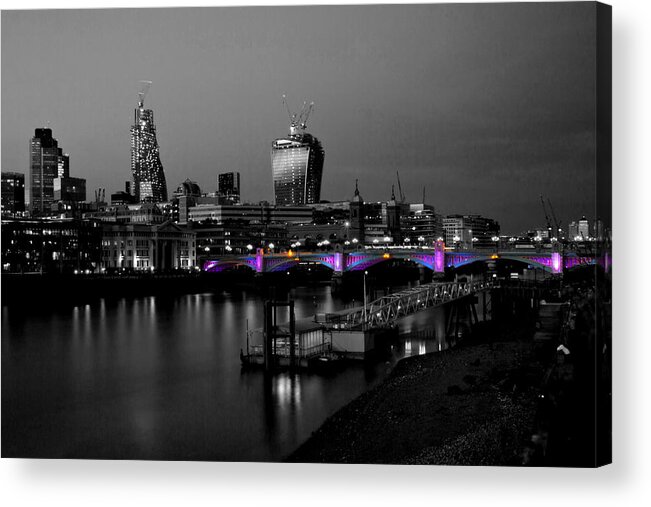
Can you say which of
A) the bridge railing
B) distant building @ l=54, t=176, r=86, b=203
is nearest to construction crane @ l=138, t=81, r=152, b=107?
distant building @ l=54, t=176, r=86, b=203

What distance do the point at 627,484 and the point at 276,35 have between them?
16.5 feet

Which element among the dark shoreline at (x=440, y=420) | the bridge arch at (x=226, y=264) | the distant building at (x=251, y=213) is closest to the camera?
the dark shoreline at (x=440, y=420)

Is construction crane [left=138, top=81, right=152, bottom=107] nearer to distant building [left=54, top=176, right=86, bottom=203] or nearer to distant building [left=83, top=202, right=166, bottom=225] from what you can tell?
distant building [left=54, top=176, right=86, bottom=203]

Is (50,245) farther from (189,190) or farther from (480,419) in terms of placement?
(189,190)

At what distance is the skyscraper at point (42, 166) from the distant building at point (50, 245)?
49cm

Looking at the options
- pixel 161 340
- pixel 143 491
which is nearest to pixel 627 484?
pixel 143 491

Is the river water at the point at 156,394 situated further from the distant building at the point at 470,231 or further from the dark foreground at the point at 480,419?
the distant building at the point at 470,231

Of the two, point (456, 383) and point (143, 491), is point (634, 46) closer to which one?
point (456, 383)

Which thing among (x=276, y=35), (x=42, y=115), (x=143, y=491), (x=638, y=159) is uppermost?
(x=276, y=35)

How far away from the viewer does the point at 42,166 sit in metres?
9.05

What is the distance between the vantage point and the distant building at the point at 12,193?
8.06 m

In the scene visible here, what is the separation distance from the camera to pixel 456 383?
30.8 feet

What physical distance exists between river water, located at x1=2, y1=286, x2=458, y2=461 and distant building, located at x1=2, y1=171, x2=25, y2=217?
1394 millimetres

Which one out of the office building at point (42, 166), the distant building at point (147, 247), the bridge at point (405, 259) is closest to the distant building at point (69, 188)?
the office building at point (42, 166)
